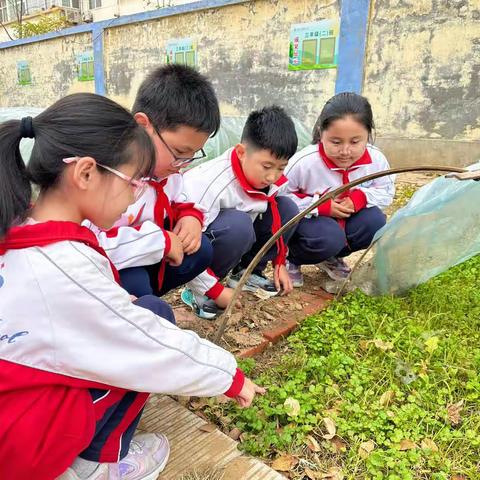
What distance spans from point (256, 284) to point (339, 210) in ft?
2.12

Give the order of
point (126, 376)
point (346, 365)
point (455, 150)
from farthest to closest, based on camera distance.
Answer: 1. point (455, 150)
2. point (346, 365)
3. point (126, 376)

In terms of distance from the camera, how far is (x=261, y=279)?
271cm

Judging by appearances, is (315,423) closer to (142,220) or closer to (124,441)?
(124,441)

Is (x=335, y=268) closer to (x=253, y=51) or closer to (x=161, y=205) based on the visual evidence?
(x=161, y=205)

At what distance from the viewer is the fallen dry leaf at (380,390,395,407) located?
175 centimetres

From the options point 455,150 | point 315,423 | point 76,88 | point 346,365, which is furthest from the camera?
point 76,88

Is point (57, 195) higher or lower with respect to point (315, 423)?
higher

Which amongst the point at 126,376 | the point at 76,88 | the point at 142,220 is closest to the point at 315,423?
the point at 126,376

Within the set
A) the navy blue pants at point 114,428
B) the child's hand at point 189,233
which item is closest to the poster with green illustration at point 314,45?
the child's hand at point 189,233

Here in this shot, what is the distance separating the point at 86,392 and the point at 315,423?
35.3 inches

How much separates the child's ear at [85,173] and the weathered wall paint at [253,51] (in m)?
6.55

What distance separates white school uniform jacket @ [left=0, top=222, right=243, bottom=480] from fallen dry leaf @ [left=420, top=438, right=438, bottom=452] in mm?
987

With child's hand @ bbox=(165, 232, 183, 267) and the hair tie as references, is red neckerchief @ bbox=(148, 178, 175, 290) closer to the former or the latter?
child's hand @ bbox=(165, 232, 183, 267)

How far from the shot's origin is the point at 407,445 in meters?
1.56
